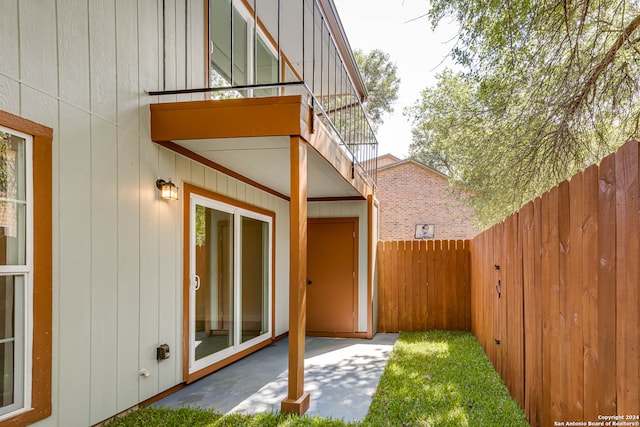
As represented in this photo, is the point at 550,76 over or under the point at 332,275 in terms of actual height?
over

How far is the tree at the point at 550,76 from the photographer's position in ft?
13.3

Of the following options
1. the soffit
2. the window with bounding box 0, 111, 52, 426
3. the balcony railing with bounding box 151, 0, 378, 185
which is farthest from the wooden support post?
the window with bounding box 0, 111, 52, 426

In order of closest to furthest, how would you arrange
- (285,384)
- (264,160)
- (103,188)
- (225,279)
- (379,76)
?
(103,188)
(285,384)
(264,160)
(225,279)
(379,76)

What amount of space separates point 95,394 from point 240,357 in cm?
260

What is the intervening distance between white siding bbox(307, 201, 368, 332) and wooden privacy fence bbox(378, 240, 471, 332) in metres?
0.70

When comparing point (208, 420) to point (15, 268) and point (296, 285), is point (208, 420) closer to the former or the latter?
point (296, 285)

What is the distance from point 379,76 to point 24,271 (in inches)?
673

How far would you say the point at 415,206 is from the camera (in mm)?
19219

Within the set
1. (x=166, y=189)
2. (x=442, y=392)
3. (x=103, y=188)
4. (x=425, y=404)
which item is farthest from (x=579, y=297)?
(x=166, y=189)

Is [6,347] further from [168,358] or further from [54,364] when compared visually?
[168,358]

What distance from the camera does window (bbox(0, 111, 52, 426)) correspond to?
2.65 metres

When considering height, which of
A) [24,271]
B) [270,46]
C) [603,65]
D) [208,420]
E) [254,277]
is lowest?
[208,420]

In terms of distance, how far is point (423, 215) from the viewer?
753 inches

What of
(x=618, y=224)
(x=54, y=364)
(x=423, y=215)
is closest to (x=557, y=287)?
(x=618, y=224)
